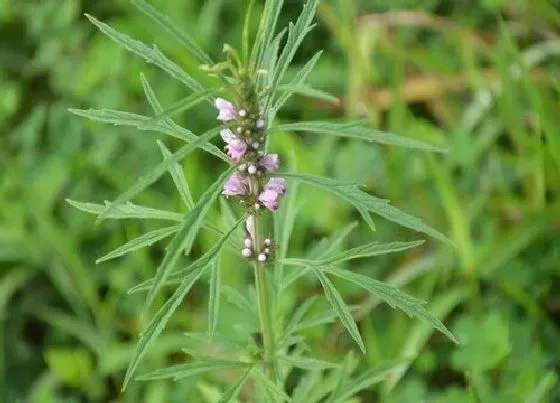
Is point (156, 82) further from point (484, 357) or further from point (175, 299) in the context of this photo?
point (175, 299)

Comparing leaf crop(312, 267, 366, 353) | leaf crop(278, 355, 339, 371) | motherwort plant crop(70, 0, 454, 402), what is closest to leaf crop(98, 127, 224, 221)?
motherwort plant crop(70, 0, 454, 402)

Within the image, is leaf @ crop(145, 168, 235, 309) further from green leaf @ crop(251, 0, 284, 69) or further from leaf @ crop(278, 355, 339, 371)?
leaf @ crop(278, 355, 339, 371)

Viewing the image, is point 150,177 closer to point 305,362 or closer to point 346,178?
point 305,362

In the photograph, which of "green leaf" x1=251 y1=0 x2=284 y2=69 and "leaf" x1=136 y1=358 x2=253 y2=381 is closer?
"green leaf" x1=251 y1=0 x2=284 y2=69

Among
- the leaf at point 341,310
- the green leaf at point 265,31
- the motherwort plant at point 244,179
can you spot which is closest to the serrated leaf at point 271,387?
the motherwort plant at point 244,179

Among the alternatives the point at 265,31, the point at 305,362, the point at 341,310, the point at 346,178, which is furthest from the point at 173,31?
the point at 346,178

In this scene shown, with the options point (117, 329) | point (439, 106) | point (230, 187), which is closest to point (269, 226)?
point (117, 329)

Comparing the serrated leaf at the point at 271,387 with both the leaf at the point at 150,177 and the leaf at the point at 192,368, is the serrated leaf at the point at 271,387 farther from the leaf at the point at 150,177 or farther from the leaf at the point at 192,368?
the leaf at the point at 150,177
